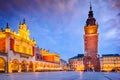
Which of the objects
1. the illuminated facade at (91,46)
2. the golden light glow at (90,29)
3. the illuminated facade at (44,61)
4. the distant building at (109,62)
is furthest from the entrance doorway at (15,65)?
the distant building at (109,62)

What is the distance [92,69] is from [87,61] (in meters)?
3.58

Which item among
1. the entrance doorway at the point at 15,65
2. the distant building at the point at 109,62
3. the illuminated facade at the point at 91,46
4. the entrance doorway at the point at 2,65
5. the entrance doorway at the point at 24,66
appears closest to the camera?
the entrance doorway at the point at 2,65

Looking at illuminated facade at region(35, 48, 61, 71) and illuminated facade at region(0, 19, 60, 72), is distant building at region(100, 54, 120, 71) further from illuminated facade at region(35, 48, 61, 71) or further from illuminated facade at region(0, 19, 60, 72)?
illuminated facade at region(0, 19, 60, 72)

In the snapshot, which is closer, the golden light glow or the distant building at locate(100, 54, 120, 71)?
the golden light glow

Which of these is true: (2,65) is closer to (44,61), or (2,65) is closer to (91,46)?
(44,61)

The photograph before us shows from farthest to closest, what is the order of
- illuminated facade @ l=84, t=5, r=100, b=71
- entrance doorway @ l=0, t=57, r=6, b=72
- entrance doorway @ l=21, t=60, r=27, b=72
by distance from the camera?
illuminated facade @ l=84, t=5, r=100, b=71, entrance doorway @ l=21, t=60, r=27, b=72, entrance doorway @ l=0, t=57, r=6, b=72

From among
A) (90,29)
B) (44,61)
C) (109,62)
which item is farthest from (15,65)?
(109,62)

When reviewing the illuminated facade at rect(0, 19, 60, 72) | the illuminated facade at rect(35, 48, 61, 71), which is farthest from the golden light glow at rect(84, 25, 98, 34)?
the illuminated facade at rect(0, 19, 60, 72)

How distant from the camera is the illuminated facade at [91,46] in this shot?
74.2 meters

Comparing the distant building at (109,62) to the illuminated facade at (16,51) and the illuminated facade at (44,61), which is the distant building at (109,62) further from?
the illuminated facade at (16,51)

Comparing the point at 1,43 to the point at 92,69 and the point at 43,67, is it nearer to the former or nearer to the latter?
the point at 43,67

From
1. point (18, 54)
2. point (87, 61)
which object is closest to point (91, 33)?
point (87, 61)

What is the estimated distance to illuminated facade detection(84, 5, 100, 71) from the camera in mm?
74250

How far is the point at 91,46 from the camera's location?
7788cm
